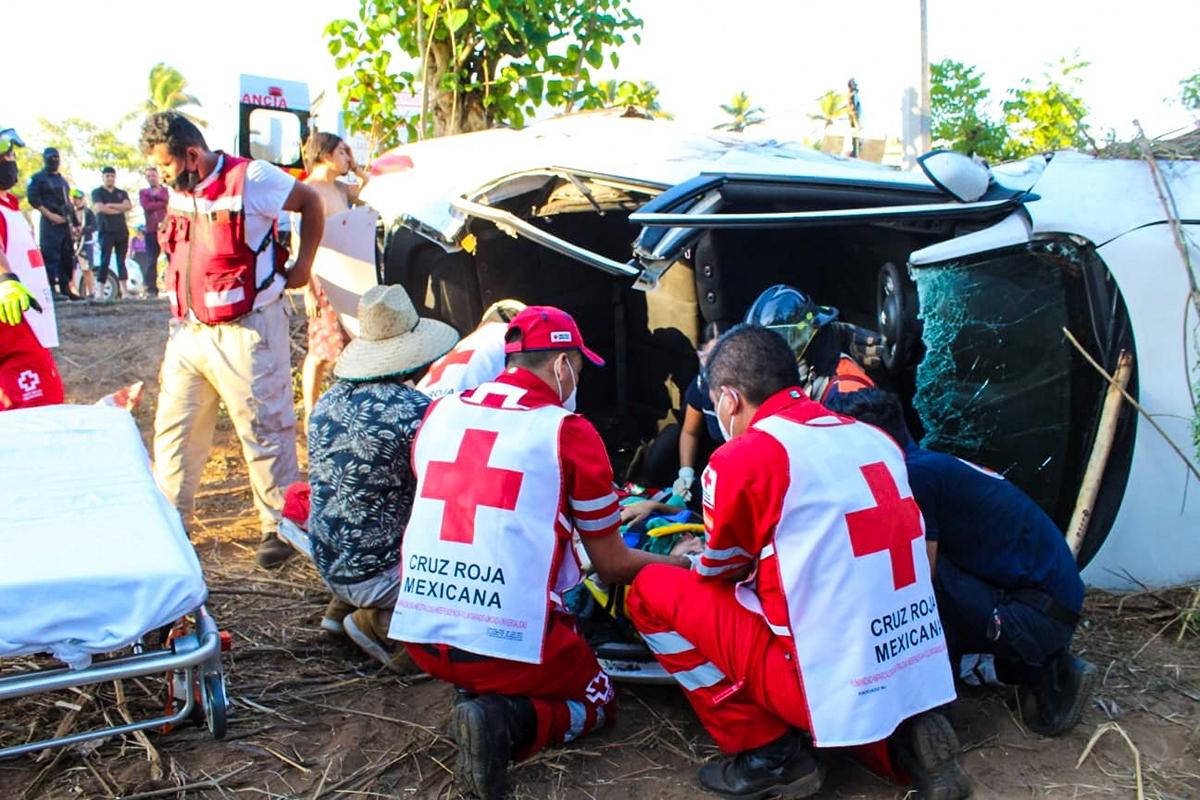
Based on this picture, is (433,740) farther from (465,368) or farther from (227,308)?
(227,308)

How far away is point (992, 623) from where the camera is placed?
3.25 metres

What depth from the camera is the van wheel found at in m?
4.37

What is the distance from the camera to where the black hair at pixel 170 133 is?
4.79 meters

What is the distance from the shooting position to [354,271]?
6.36 meters

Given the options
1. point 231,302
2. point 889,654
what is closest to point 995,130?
point 231,302

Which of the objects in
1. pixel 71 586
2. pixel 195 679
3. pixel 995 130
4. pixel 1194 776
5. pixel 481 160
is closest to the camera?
pixel 71 586

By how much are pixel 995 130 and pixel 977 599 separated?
441 inches

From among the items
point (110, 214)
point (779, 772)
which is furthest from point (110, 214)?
point (779, 772)

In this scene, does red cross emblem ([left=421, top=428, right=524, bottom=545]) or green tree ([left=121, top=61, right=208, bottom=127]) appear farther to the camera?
green tree ([left=121, top=61, right=208, bottom=127])

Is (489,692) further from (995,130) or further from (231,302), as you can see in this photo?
(995,130)

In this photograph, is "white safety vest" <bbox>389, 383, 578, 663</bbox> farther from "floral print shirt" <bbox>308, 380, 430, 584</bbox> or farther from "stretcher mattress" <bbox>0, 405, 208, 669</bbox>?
"stretcher mattress" <bbox>0, 405, 208, 669</bbox>

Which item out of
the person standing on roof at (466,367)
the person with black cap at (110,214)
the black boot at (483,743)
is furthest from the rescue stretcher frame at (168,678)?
the person with black cap at (110,214)

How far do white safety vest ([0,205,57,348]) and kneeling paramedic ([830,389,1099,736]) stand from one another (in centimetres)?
402

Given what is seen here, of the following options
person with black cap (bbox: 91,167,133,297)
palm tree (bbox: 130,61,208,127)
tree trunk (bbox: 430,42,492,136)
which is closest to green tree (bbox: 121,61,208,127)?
palm tree (bbox: 130,61,208,127)
